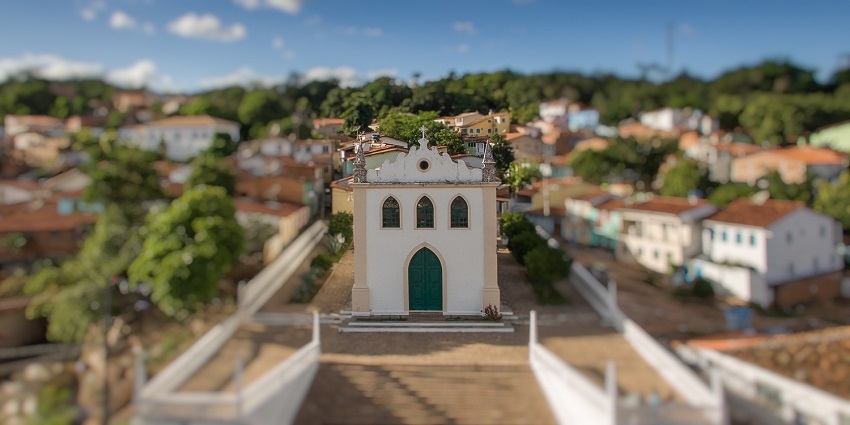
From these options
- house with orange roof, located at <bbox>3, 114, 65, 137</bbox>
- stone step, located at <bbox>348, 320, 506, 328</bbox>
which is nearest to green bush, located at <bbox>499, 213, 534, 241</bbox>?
stone step, located at <bbox>348, 320, 506, 328</bbox>

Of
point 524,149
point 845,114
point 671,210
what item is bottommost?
point 671,210

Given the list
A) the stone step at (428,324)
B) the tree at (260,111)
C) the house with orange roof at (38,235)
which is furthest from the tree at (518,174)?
the tree at (260,111)

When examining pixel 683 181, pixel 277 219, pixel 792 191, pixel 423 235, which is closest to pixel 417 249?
pixel 423 235

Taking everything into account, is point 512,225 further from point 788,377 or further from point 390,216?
point 788,377

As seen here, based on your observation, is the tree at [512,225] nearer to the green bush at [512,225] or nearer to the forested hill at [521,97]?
the green bush at [512,225]

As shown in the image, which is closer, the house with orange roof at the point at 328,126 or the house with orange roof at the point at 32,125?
the house with orange roof at the point at 328,126

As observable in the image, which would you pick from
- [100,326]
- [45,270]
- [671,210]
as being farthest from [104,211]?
[671,210]

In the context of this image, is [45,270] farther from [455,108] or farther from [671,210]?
[671,210]
